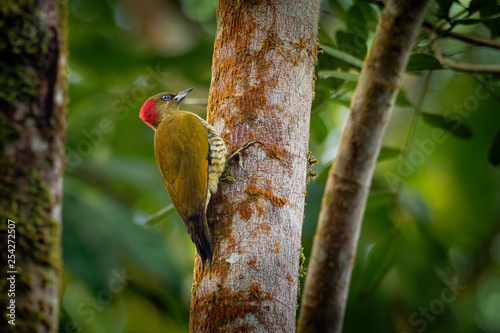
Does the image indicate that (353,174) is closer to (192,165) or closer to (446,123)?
(192,165)

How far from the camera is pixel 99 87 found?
13.2ft

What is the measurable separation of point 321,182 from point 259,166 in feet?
3.04

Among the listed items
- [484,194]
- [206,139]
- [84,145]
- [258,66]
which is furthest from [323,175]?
[484,194]

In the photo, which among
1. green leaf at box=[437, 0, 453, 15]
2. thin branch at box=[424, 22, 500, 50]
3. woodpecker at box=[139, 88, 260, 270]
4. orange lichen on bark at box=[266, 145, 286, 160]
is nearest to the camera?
orange lichen on bark at box=[266, 145, 286, 160]

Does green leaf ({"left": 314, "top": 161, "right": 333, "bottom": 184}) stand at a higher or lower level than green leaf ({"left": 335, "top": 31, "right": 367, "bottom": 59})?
lower

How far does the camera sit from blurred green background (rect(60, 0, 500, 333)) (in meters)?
2.74

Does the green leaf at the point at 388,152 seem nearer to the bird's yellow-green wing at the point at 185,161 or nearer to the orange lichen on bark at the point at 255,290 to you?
the bird's yellow-green wing at the point at 185,161

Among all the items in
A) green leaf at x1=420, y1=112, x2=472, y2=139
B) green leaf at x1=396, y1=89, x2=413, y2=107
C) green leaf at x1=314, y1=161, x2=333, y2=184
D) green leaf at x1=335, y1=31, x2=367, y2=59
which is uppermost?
green leaf at x1=335, y1=31, x2=367, y2=59

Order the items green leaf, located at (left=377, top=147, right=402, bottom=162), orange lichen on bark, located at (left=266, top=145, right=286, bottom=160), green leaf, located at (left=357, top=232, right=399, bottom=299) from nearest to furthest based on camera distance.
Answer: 1. orange lichen on bark, located at (left=266, top=145, right=286, bottom=160)
2. green leaf, located at (left=357, top=232, right=399, bottom=299)
3. green leaf, located at (left=377, top=147, right=402, bottom=162)

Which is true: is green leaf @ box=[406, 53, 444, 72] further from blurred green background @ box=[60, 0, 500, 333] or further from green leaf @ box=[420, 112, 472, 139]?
green leaf @ box=[420, 112, 472, 139]

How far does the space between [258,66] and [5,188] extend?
1.30m

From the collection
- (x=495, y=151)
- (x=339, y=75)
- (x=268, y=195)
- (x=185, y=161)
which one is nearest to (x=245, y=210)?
(x=268, y=195)

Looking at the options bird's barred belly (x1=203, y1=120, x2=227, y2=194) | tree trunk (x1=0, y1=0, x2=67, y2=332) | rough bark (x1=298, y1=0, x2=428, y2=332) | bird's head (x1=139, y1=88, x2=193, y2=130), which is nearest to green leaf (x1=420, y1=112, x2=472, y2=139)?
rough bark (x1=298, y1=0, x2=428, y2=332)

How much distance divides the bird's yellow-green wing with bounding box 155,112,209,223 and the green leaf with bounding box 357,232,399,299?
3.10 ft
